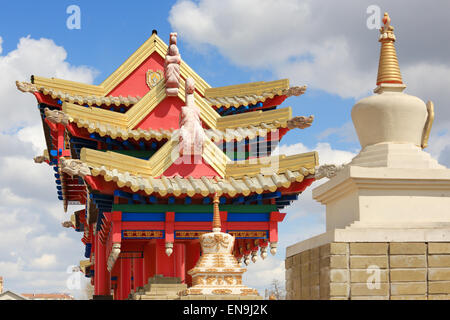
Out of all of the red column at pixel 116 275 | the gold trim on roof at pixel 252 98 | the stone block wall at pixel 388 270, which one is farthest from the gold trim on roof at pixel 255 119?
the stone block wall at pixel 388 270

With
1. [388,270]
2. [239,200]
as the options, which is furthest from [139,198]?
[388,270]

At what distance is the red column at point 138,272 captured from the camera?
950 inches

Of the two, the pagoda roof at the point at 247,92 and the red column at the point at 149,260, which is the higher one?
the pagoda roof at the point at 247,92

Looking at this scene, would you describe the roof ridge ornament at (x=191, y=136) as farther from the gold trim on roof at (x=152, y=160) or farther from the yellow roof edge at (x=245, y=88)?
the yellow roof edge at (x=245, y=88)

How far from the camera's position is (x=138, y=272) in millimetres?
24391

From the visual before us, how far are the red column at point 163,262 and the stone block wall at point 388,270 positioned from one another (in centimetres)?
1292

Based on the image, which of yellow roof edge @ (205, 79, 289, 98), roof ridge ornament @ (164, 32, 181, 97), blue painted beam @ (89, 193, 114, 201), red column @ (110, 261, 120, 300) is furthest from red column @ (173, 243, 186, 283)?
yellow roof edge @ (205, 79, 289, 98)

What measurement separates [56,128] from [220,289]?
1123 cm

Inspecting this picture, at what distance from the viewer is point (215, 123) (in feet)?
79.3

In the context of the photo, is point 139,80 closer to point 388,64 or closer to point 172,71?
point 172,71

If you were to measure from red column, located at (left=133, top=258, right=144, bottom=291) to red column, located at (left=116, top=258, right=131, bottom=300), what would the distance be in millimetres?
1020

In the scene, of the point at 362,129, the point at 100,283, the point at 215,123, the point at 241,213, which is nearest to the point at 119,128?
the point at 215,123

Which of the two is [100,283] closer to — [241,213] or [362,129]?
[241,213]

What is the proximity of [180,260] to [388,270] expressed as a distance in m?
13.3
